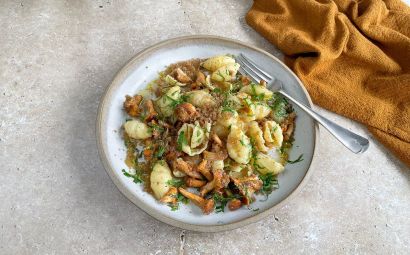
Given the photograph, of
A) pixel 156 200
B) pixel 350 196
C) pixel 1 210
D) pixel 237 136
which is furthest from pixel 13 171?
pixel 350 196

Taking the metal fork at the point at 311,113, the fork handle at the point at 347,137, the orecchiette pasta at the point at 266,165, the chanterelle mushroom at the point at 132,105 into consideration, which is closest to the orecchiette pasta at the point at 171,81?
the chanterelle mushroom at the point at 132,105

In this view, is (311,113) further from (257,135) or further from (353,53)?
(353,53)

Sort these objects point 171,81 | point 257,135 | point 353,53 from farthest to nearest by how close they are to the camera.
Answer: point 353,53 < point 171,81 < point 257,135

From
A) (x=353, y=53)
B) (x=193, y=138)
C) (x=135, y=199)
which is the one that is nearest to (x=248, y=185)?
(x=193, y=138)

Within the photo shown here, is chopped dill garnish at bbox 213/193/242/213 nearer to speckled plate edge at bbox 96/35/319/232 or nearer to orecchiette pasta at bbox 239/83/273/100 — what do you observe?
speckled plate edge at bbox 96/35/319/232

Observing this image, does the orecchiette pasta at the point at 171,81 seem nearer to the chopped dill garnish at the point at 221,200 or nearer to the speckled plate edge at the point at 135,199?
the speckled plate edge at the point at 135,199

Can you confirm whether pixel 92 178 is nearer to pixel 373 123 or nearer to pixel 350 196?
pixel 350 196
